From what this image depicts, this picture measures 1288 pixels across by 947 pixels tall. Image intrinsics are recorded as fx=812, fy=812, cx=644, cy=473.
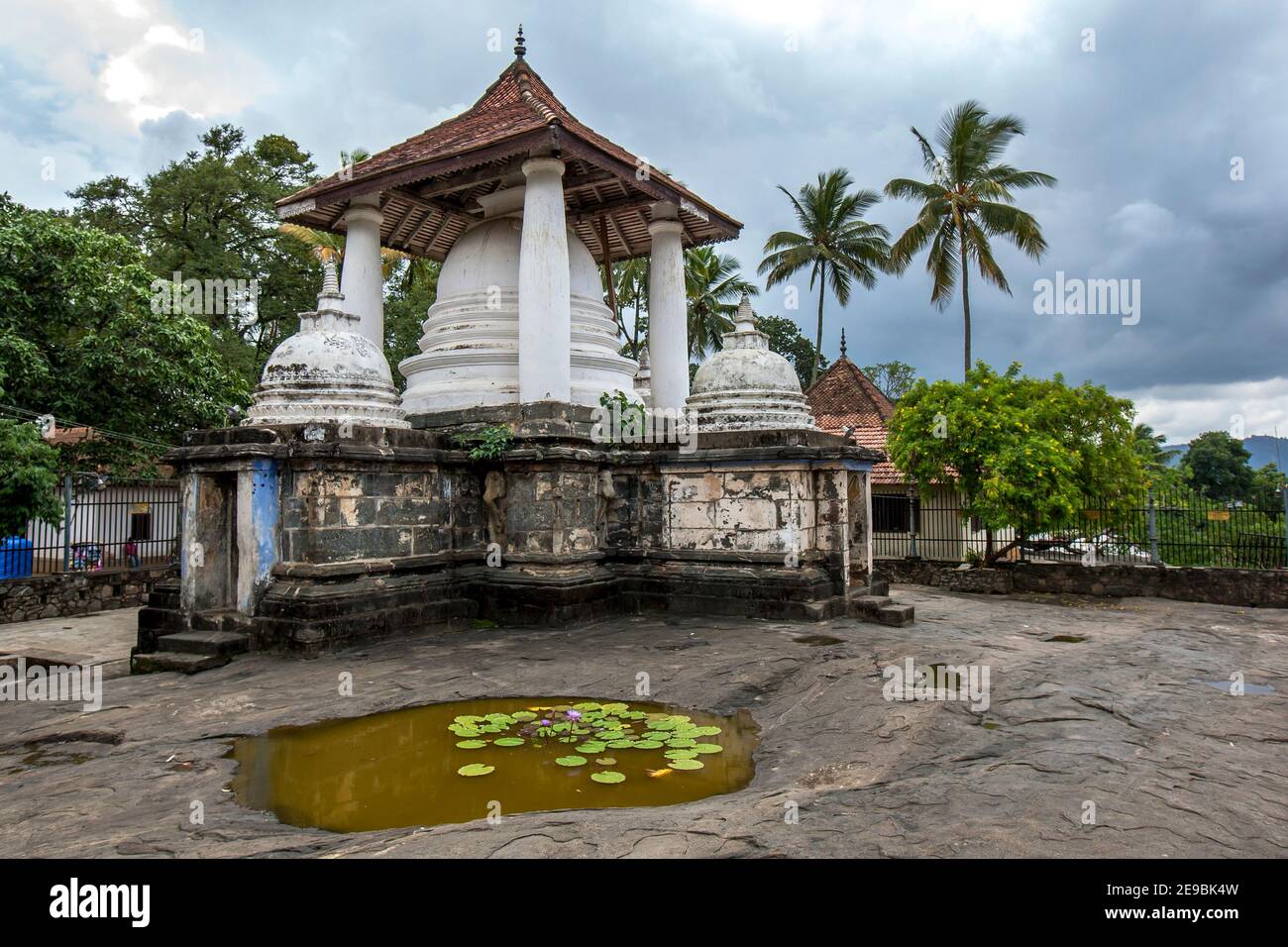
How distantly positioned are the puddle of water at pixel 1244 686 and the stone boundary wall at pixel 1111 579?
656 centimetres

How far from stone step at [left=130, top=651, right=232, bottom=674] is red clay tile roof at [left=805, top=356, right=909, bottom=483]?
16.2 m

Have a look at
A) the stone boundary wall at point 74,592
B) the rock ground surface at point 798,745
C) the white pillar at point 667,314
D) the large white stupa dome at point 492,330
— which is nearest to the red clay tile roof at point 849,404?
the white pillar at point 667,314

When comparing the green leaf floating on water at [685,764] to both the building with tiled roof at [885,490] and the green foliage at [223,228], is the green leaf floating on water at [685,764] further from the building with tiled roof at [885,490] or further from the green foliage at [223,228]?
the green foliage at [223,228]

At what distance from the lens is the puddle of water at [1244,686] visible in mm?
5446

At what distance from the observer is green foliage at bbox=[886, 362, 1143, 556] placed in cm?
1196

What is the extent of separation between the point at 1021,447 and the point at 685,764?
32.3 ft

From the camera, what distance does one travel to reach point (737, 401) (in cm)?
912

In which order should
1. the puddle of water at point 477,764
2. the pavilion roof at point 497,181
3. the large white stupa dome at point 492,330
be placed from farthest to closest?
the large white stupa dome at point 492,330, the pavilion roof at point 497,181, the puddle of water at point 477,764

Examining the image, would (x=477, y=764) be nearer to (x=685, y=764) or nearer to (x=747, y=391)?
(x=685, y=764)

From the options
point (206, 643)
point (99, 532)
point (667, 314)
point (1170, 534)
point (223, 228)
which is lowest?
point (206, 643)

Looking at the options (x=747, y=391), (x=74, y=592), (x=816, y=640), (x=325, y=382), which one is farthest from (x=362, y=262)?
(x=816, y=640)

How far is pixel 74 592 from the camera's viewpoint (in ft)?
37.1

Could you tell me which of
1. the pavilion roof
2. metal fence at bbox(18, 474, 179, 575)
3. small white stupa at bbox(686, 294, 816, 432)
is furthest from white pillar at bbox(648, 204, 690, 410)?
metal fence at bbox(18, 474, 179, 575)

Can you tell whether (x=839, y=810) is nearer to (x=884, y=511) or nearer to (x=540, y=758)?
(x=540, y=758)
